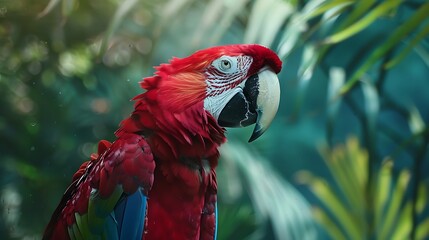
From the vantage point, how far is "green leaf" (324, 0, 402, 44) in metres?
1.27

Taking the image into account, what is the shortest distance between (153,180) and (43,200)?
1.34ft

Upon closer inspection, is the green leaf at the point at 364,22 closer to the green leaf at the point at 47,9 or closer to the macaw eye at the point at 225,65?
the macaw eye at the point at 225,65

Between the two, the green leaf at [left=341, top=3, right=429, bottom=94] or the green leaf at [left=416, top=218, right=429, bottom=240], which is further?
the green leaf at [left=416, top=218, right=429, bottom=240]

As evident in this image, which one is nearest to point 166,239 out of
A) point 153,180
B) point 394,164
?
point 153,180

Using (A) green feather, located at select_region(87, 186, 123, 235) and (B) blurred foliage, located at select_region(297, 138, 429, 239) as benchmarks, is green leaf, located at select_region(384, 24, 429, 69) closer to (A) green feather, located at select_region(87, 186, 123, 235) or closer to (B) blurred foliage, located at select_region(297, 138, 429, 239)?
(B) blurred foliage, located at select_region(297, 138, 429, 239)

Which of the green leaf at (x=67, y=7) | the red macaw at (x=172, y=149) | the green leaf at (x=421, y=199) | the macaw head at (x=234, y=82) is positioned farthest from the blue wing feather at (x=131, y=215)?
the green leaf at (x=421, y=199)

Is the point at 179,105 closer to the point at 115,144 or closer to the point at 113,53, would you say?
the point at 115,144

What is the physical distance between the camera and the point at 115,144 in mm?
893

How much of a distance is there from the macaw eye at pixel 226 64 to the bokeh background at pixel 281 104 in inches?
14.3

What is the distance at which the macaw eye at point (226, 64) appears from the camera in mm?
917

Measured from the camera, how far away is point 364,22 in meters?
1.27

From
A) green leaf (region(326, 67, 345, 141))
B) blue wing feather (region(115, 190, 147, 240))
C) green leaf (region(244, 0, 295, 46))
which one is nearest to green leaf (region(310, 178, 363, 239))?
green leaf (region(326, 67, 345, 141))

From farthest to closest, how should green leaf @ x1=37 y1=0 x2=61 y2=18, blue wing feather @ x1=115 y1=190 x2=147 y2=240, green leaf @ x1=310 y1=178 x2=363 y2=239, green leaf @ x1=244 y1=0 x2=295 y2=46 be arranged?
1. green leaf @ x1=310 y1=178 x2=363 y2=239
2. green leaf @ x1=244 y1=0 x2=295 y2=46
3. green leaf @ x1=37 y1=0 x2=61 y2=18
4. blue wing feather @ x1=115 y1=190 x2=147 y2=240

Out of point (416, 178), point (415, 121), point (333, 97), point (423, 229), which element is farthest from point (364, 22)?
point (423, 229)
